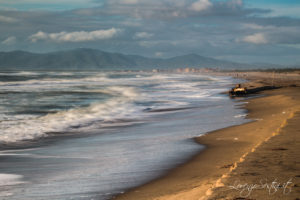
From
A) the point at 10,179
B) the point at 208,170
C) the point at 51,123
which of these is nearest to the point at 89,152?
the point at 10,179

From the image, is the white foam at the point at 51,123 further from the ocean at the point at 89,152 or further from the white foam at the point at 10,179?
the white foam at the point at 10,179

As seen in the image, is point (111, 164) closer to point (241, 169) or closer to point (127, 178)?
point (127, 178)

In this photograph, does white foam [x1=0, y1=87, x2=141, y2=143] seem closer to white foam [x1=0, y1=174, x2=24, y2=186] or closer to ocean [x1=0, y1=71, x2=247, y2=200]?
ocean [x1=0, y1=71, x2=247, y2=200]

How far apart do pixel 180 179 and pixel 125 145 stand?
4.89 metres

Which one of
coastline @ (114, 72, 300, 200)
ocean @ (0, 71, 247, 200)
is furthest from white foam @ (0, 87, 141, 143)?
coastline @ (114, 72, 300, 200)

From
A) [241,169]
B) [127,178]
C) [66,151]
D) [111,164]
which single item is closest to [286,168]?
[241,169]

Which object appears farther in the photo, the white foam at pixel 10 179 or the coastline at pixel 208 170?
the white foam at pixel 10 179

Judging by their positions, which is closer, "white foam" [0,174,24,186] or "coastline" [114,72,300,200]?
"coastline" [114,72,300,200]

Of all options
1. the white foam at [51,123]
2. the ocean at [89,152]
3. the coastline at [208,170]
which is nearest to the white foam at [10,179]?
the ocean at [89,152]

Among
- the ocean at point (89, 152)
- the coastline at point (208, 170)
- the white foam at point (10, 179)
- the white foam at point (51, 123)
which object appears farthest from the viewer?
the white foam at point (51, 123)

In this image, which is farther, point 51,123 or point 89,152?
point 51,123

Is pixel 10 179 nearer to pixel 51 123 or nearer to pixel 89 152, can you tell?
pixel 89 152

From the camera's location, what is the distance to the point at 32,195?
750 centimetres

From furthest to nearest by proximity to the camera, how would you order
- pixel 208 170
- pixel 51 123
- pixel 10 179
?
pixel 51 123 < pixel 208 170 < pixel 10 179
